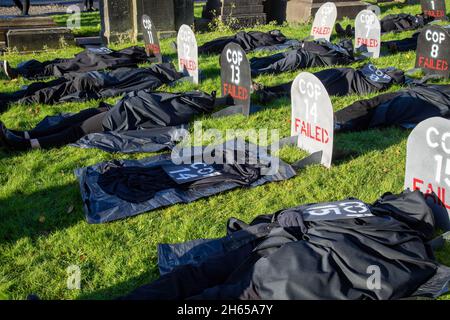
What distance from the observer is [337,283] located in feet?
11.0

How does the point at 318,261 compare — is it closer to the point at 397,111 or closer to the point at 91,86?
the point at 397,111

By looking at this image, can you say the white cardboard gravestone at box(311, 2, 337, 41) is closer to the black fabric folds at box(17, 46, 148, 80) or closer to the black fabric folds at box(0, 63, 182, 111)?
the black fabric folds at box(17, 46, 148, 80)

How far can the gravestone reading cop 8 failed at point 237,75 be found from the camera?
23.2 feet

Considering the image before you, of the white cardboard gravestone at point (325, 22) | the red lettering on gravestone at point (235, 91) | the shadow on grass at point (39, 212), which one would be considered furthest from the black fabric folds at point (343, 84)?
the shadow on grass at point (39, 212)

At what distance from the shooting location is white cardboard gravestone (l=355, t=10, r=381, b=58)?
400 inches

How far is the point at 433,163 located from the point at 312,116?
5.50 feet

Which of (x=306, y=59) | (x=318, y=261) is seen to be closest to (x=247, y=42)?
(x=306, y=59)

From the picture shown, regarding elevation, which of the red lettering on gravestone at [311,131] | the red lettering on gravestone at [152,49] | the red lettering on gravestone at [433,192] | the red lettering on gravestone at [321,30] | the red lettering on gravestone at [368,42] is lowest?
the red lettering on gravestone at [433,192]

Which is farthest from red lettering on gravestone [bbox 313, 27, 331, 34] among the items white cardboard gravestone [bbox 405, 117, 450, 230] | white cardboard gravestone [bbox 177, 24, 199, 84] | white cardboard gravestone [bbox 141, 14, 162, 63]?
white cardboard gravestone [bbox 405, 117, 450, 230]

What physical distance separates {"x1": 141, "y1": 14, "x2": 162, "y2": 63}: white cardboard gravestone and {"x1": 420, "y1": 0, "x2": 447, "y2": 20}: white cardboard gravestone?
293 inches

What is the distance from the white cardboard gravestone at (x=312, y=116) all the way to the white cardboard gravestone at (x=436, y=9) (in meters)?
9.44

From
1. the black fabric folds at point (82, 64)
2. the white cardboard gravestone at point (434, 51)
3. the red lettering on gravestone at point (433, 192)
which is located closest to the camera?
the red lettering on gravestone at point (433, 192)

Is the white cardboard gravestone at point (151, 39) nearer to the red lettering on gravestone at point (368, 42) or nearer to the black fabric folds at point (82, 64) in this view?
the black fabric folds at point (82, 64)
